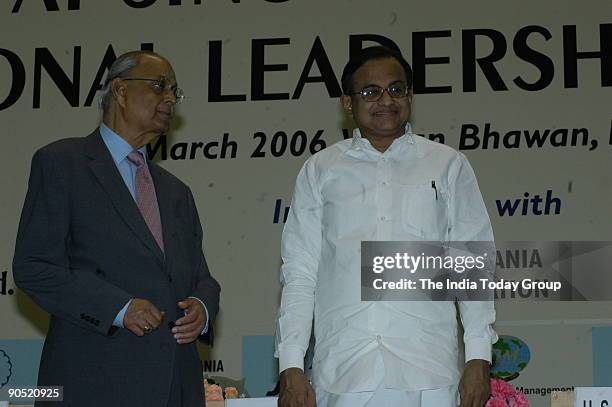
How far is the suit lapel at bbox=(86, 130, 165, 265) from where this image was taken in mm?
2371

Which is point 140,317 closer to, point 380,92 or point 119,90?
point 119,90

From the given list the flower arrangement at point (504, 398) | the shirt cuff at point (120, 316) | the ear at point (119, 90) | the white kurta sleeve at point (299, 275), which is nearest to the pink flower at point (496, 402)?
the flower arrangement at point (504, 398)

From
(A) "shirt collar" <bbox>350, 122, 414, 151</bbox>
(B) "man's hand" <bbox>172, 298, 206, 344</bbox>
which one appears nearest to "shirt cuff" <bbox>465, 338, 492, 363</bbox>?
(A) "shirt collar" <bbox>350, 122, 414, 151</bbox>

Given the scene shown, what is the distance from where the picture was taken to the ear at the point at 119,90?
265 centimetres

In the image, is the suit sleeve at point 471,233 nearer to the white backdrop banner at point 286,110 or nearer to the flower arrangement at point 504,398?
the flower arrangement at point 504,398

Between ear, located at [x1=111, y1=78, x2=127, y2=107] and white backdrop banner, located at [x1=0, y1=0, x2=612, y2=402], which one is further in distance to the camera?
white backdrop banner, located at [x1=0, y1=0, x2=612, y2=402]

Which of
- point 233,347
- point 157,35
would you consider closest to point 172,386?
point 233,347

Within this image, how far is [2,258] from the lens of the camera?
485 cm

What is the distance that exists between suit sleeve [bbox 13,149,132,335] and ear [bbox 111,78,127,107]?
0.33 meters

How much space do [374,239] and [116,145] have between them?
2.43 ft

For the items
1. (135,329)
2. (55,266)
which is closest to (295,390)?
(135,329)

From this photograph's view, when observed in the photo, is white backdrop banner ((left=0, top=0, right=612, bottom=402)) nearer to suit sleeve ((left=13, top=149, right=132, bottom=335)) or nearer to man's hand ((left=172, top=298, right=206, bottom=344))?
man's hand ((left=172, top=298, right=206, bottom=344))

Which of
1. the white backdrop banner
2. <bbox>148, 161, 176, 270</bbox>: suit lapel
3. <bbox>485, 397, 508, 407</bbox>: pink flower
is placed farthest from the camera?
the white backdrop banner

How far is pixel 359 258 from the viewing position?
235 centimetres
